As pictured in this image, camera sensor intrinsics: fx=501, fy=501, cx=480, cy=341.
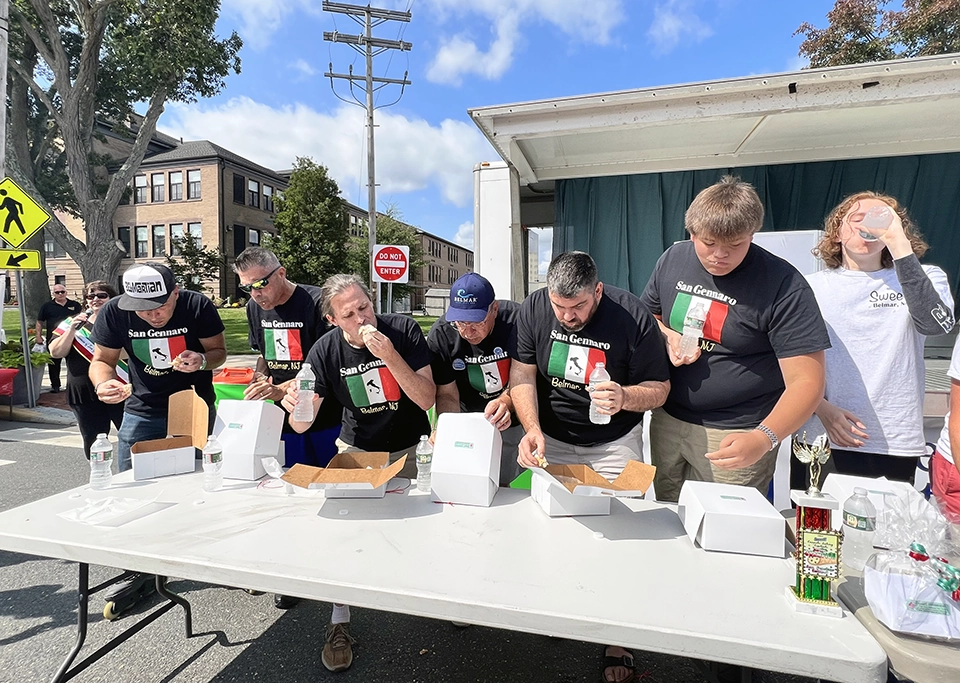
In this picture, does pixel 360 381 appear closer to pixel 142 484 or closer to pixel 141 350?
pixel 142 484

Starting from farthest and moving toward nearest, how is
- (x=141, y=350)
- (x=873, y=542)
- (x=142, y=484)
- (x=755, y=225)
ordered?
(x=141, y=350) < (x=142, y=484) < (x=755, y=225) < (x=873, y=542)

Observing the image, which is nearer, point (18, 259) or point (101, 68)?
point (18, 259)

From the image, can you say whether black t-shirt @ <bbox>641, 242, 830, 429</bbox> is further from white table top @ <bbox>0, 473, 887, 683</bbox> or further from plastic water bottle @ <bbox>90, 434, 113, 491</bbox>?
plastic water bottle @ <bbox>90, 434, 113, 491</bbox>

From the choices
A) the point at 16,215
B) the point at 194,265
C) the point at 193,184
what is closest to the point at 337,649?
the point at 16,215

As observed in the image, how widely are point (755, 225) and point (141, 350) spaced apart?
116 inches

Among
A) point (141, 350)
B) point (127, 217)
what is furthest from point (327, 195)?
point (141, 350)

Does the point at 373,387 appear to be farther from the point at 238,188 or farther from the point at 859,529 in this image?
the point at 238,188

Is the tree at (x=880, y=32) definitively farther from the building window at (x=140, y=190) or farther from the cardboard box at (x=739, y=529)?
the building window at (x=140, y=190)

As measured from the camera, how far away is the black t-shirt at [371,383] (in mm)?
2334

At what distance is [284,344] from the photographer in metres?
2.90

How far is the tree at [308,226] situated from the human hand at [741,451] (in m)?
19.8

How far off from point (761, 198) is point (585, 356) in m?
4.14

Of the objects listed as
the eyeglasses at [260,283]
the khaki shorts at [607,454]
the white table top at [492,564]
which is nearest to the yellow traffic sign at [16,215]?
the eyeglasses at [260,283]

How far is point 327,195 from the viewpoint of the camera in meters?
20.8
